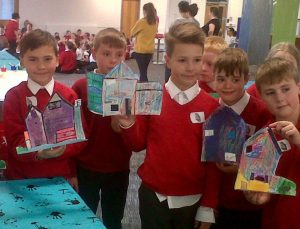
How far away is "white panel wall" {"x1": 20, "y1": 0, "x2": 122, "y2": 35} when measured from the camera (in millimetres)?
13102

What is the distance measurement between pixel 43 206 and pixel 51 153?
267mm

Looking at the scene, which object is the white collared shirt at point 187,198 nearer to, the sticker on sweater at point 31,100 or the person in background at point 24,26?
the sticker on sweater at point 31,100

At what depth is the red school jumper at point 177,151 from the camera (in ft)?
6.18

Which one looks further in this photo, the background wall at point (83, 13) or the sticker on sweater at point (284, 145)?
the background wall at point (83, 13)

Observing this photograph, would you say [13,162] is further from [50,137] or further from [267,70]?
[267,70]

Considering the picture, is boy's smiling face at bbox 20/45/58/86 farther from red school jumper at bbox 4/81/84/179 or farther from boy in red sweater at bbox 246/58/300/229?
boy in red sweater at bbox 246/58/300/229

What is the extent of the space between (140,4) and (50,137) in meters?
12.9

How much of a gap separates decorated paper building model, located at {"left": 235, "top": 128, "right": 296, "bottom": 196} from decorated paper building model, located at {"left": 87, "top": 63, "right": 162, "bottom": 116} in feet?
1.35

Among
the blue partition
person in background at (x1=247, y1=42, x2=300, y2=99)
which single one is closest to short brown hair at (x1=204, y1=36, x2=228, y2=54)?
person in background at (x1=247, y1=42, x2=300, y2=99)

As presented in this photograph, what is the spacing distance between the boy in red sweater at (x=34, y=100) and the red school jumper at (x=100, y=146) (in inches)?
6.2

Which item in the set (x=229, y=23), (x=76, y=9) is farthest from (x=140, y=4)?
(x=229, y=23)

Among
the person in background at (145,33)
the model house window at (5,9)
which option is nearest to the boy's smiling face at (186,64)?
the person in background at (145,33)

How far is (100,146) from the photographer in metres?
2.25

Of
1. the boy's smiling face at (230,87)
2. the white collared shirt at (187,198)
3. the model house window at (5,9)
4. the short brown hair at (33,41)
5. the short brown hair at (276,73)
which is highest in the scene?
the model house window at (5,9)
